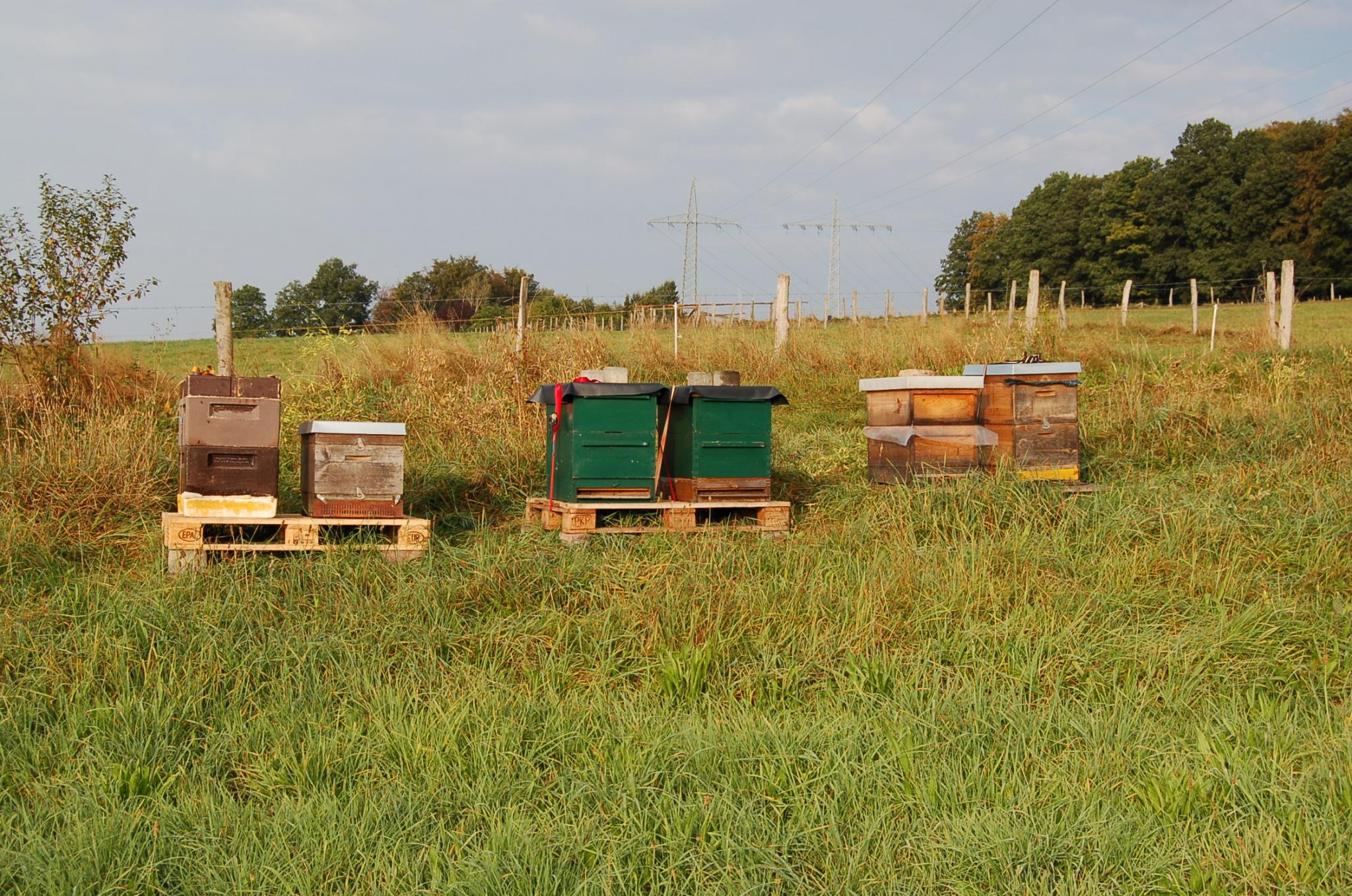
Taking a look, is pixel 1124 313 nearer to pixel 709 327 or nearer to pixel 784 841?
pixel 709 327

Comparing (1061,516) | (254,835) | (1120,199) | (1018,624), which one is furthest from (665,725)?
(1120,199)

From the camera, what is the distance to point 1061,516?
679 cm

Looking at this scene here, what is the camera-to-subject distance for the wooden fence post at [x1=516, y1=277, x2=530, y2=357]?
12531 millimetres

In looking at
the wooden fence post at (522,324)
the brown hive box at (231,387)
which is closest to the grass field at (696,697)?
the brown hive box at (231,387)

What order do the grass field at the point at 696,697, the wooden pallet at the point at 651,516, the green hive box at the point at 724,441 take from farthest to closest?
the green hive box at the point at 724,441 → the wooden pallet at the point at 651,516 → the grass field at the point at 696,697

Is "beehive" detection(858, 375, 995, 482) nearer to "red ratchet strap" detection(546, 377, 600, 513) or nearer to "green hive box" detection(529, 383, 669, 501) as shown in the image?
"green hive box" detection(529, 383, 669, 501)

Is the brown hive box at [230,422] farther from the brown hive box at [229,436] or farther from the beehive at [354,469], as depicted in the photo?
the beehive at [354,469]

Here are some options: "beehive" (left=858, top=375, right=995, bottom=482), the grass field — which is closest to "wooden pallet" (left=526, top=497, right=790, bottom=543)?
the grass field

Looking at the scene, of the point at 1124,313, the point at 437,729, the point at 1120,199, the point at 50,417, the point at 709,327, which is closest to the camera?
the point at 437,729

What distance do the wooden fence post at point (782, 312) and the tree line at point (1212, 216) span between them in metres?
43.7

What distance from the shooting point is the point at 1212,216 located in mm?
58500

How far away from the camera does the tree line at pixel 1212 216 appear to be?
53312 millimetres

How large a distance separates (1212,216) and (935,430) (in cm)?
6010

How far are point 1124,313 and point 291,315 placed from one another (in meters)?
38.4
